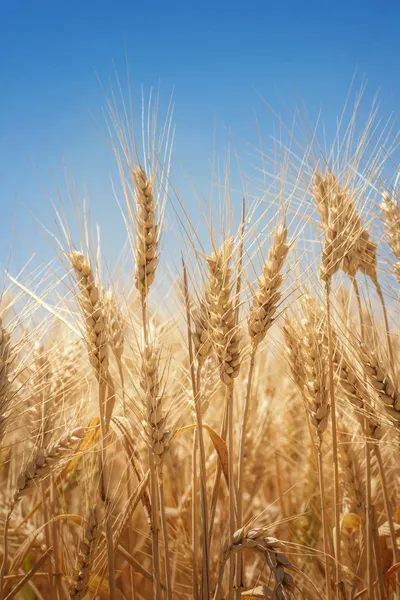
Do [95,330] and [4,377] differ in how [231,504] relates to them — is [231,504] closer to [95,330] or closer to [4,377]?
[95,330]

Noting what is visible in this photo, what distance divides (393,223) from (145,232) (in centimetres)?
103

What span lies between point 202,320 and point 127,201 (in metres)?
0.45

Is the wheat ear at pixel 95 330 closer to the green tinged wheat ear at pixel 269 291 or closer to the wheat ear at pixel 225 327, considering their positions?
the wheat ear at pixel 225 327

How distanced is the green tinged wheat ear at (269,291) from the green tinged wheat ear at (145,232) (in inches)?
13.5

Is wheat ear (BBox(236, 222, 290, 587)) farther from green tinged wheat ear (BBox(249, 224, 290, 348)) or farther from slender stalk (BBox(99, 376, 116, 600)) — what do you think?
slender stalk (BBox(99, 376, 116, 600))

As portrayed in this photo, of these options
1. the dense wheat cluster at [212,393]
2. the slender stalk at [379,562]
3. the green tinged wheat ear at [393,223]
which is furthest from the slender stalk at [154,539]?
the green tinged wheat ear at [393,223]

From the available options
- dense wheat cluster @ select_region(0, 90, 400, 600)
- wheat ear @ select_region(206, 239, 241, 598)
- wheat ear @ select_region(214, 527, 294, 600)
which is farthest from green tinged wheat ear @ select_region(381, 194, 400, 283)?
wheat ear @ select_region(214, 527, 294, 600)

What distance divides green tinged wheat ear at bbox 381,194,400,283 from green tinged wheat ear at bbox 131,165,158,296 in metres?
0.95

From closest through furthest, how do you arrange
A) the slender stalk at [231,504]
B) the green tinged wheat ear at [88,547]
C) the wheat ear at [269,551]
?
the wheat ear at [269,551] < the slender stalk at [231,504] < the green tinged wheat ear at [88,547]

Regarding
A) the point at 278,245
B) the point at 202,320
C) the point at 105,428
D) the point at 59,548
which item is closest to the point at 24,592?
the point at 59,548

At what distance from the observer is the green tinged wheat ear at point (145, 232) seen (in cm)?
163

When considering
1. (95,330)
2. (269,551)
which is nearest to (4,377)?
(95,330)

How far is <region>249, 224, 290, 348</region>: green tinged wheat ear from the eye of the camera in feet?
4.99

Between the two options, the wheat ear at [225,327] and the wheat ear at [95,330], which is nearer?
the wheat ear at [225,327]
